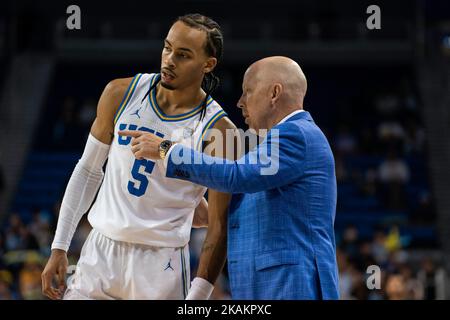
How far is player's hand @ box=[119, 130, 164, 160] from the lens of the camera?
3.32 m

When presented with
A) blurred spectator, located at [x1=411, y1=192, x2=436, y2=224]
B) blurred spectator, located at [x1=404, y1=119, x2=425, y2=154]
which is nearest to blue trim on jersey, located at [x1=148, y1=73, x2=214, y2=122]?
blurred spectator, located at [x1=411, y1=192, x2=436, y2=224]

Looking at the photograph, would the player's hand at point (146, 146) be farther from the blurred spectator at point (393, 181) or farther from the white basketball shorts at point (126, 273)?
the blurred spectator at point (393, 181)

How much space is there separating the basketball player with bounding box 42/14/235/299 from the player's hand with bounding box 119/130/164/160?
26cm

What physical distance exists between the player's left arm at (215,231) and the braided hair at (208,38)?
17cm

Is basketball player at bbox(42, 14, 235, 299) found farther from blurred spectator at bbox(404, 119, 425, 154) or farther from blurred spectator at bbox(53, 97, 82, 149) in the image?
blurred spectator at bbox(404, 119, 425, 154)

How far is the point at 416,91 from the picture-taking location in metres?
16.4

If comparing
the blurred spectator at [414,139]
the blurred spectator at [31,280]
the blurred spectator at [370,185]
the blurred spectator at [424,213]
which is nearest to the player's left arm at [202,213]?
the blurred spectator at [31,280]

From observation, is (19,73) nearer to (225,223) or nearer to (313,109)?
(313,109)

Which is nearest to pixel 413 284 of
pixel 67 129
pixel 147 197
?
pixel 147 197

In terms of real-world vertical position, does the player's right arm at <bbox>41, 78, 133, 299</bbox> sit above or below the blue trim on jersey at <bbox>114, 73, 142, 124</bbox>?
below

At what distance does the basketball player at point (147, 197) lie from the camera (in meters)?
3.59

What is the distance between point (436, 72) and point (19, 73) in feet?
30.1

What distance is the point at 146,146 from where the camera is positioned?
10.9ft
